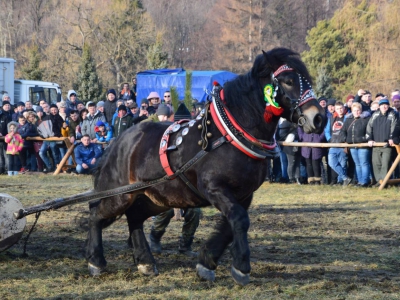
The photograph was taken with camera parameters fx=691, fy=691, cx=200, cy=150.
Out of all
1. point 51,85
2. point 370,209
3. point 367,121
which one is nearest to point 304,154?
point 367,121

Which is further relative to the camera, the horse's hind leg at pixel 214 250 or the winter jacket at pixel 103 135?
the winter jacket at pixel 103 135

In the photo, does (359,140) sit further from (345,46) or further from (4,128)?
(345,46)

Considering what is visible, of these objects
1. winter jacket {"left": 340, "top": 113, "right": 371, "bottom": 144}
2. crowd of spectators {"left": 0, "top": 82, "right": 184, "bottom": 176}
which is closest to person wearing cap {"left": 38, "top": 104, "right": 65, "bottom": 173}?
crowd of spectators {"left": 0, "top": 82, "right": 184, "bottom": 176}

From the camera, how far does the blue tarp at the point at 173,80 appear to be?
30.7 m

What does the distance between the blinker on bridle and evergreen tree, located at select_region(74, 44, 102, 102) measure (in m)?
31.0

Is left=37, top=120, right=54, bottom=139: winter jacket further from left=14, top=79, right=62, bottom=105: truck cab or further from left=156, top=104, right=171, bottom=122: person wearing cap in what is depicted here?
left=14, top=79, right=62, bottom=105: truck cab

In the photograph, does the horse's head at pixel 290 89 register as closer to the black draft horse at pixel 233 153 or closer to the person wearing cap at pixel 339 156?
the black draft horse at pixel 233 153

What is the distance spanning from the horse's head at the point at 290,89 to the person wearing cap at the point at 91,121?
38.2 feet

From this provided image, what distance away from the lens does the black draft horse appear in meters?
5.79

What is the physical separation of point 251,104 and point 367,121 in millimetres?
9184

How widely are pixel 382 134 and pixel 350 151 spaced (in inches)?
33.3

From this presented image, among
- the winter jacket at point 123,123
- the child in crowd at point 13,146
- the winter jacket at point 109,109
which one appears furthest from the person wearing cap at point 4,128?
the winter jacket at point 123,123

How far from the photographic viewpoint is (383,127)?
14297 millimetres

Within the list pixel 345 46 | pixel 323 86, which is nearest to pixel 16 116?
pixel 323 86
